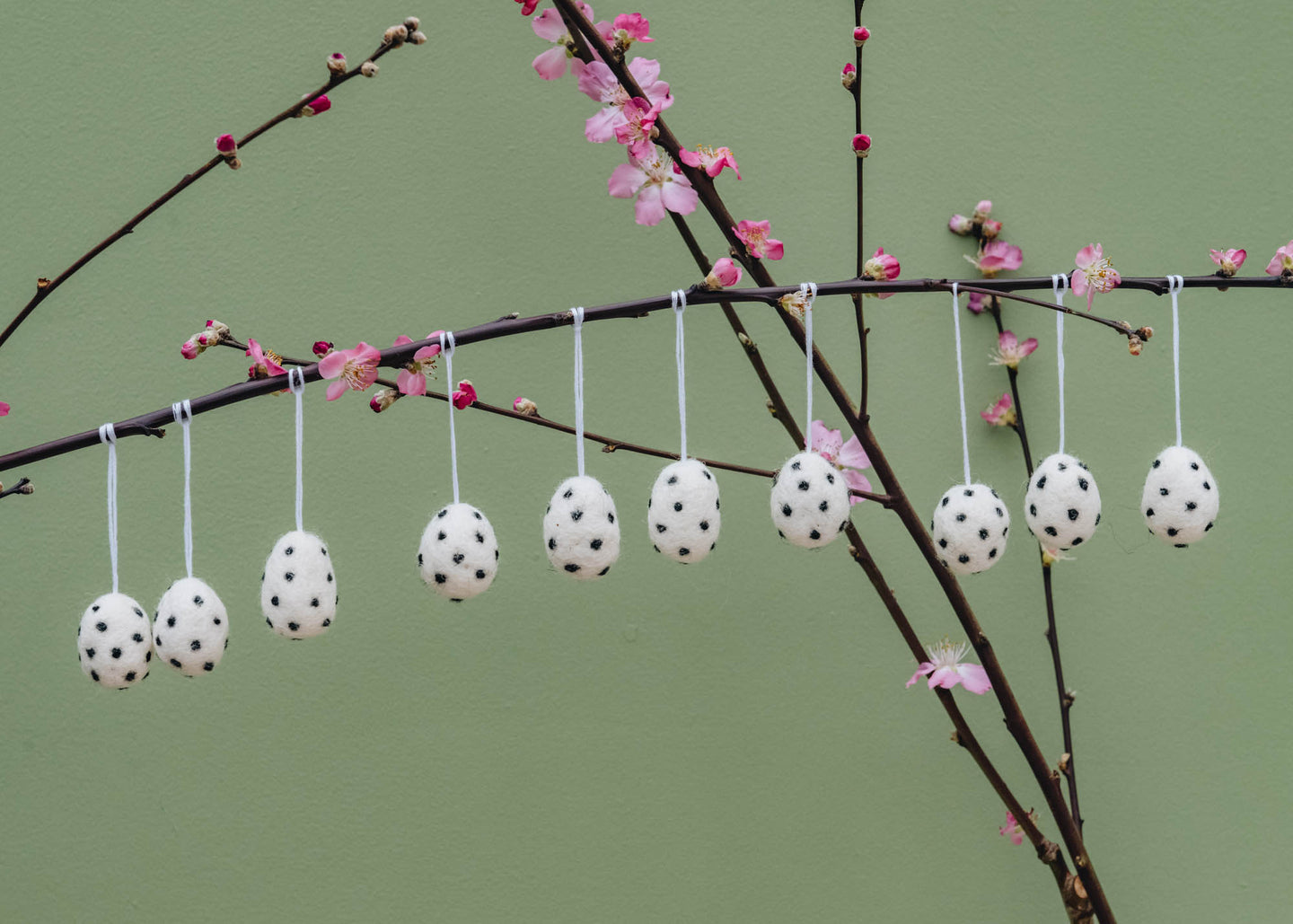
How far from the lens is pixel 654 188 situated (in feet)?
2.22

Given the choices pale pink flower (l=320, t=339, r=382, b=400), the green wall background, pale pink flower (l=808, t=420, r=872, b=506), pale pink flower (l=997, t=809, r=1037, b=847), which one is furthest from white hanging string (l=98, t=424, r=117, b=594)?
pale pink flower (l=997, t=809, r=1037, b=847)

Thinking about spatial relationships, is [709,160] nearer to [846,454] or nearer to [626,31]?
[626,31]

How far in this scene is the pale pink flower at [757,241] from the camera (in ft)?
2.12

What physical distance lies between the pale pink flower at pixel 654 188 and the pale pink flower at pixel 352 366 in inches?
7.8

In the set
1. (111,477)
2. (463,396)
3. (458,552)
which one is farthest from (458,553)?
(111,477)

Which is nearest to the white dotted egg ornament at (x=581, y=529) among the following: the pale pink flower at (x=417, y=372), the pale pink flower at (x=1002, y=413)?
the pale pink flower at (x=417, y=372)

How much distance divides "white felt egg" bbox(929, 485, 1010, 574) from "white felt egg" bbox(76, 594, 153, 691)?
47 centimetres

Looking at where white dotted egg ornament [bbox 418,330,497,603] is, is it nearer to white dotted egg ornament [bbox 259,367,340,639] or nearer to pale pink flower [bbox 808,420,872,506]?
white dotted egg ornament [bbox 259,367,340,639]

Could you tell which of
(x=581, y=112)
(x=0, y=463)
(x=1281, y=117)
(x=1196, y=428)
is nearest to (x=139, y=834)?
(x=0, y=463)

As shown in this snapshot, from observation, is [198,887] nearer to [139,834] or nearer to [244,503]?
[139,834]

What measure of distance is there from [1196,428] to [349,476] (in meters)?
0.76

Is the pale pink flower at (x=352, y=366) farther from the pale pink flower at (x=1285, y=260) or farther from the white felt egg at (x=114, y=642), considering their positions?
the pale pink flower at (x=1285, y=260)

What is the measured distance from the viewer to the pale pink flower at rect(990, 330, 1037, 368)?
0.88 m

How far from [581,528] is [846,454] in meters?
0.27
